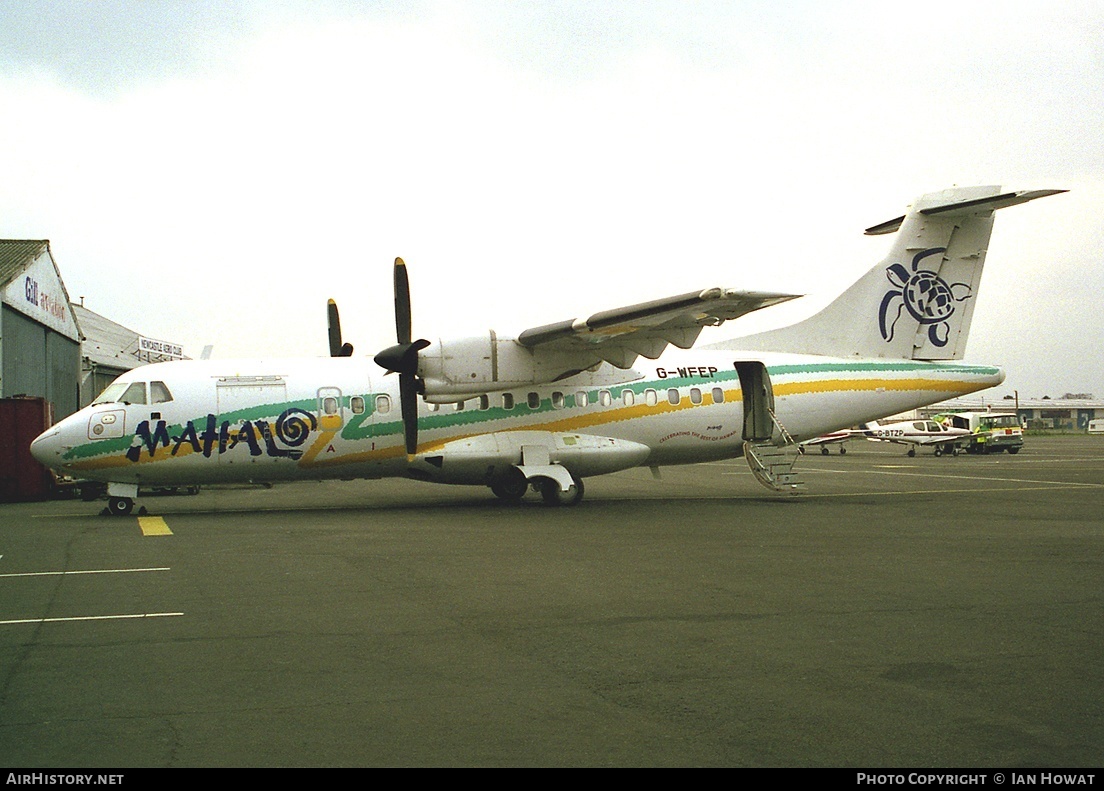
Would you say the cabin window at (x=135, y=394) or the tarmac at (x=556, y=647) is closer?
the tarmac at (x=556, y=647)

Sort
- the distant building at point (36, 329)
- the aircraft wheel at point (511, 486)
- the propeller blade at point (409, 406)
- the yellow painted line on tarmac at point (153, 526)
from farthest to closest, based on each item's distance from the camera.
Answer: the distant building at point (36, 329) < the aircraft wheel at point (511, 486) < the propeller blade at point (409, 406) < the yellow painted line on tarmac at point (153, 526)

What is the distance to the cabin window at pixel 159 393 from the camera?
59.0 ft

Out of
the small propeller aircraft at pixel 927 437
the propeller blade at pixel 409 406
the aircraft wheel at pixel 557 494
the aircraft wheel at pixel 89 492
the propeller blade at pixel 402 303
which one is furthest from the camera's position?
the small propeller aircraft at pixel 927 437

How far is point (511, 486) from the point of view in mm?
19750

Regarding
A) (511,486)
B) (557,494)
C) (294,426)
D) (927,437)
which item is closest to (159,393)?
(294,426)

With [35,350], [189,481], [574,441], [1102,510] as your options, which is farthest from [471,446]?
[35,350]

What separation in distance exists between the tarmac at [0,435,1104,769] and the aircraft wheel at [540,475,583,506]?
4.19 m

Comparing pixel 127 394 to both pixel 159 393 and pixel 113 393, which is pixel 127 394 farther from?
pixel 159 393

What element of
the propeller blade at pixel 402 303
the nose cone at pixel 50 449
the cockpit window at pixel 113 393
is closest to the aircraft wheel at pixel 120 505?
the nose cone at pixel 50 449

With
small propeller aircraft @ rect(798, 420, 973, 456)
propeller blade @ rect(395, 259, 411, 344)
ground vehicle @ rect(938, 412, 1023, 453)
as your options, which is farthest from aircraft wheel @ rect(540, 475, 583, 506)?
ground vehicle @ rect(938, 412, 1023, 453)

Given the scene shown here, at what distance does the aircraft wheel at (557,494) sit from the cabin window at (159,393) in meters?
7.57

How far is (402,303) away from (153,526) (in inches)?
239

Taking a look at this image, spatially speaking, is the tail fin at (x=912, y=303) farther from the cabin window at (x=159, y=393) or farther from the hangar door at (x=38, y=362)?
the hangar door at (x=38, y=362)

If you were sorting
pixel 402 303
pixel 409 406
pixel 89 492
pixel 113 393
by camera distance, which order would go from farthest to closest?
pixel 89 492
pixel 402 303
pixel 113 393
pixel 409 406
